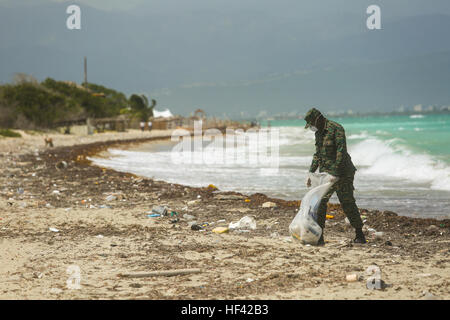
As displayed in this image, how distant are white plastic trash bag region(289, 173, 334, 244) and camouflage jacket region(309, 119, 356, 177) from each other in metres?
0.12

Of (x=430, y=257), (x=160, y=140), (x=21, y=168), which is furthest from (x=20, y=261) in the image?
(x=160, y=140)

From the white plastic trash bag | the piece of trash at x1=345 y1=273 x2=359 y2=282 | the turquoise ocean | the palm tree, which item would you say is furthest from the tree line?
the piece of trash at x1=345 y1=273 x2=359 y2=282

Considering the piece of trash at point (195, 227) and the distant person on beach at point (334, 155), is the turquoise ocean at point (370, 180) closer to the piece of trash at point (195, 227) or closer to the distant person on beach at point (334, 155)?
the distant person on beach at point (334, 155)

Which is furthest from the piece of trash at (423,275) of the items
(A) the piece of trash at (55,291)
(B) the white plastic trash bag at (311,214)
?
(A) the piece of trash at (55,291)

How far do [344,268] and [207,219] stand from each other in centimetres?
297

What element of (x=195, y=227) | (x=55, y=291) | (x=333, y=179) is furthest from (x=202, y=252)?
(x=55, y=291)

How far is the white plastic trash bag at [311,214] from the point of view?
538cm

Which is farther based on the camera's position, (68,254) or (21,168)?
(21,168)

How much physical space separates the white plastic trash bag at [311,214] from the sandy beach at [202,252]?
0.15 m

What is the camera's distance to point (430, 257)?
202 inches

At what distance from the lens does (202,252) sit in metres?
5.48

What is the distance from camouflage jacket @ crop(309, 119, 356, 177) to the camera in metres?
5.26
